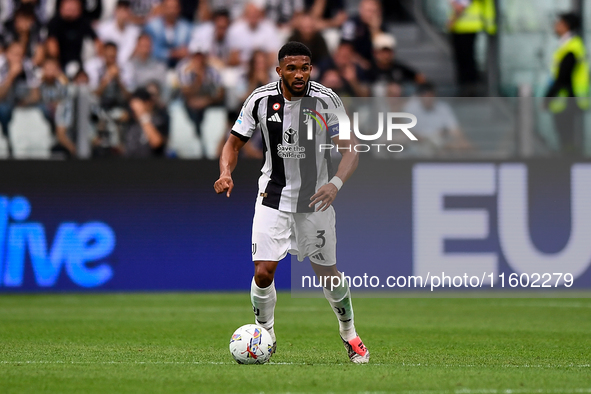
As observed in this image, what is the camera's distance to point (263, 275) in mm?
7113

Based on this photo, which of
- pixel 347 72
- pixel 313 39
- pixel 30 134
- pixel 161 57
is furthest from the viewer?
pixel 161 57

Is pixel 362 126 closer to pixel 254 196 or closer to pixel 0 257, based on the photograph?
pixel 254 196

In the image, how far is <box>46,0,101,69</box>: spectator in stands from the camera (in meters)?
15.2

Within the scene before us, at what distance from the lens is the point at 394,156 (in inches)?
532

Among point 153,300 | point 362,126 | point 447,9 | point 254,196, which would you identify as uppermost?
point 447,9

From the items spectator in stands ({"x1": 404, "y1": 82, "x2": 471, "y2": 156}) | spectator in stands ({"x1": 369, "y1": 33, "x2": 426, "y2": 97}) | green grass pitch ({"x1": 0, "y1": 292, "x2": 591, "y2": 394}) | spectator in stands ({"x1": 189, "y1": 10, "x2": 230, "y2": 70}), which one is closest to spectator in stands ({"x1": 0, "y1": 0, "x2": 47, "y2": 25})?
spectator in stands ({"x1": 189, "y1": 10, "x2": 230, "y2": 70})

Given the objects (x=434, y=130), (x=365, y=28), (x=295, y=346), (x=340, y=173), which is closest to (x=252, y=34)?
(x=365, y=28)

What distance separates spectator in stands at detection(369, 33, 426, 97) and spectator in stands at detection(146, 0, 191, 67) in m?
2.94

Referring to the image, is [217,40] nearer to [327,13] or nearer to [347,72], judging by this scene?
[327,13]

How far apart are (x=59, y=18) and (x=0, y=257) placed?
4.30 m

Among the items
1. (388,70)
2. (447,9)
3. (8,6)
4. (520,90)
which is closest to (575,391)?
(520,90)

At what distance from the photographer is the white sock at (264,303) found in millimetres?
7199

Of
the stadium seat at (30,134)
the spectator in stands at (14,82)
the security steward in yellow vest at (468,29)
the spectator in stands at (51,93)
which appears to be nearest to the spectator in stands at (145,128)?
the spectator in stands at (51,93)

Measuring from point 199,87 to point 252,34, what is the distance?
2.40 meters
